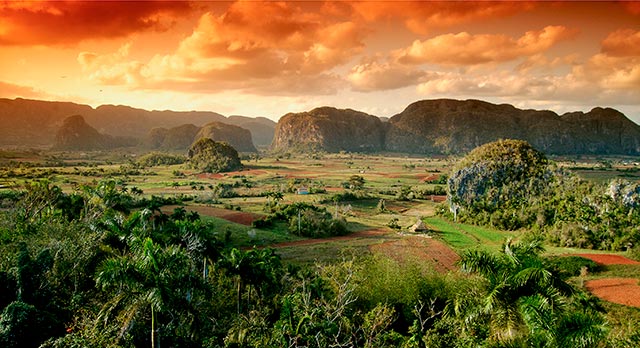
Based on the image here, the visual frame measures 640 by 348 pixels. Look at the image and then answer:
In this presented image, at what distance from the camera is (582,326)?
481 inches

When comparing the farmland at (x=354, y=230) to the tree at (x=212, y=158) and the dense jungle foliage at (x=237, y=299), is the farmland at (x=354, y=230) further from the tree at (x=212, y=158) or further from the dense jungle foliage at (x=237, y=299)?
the tree at (x=212, y=158)

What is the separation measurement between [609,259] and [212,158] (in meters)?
140

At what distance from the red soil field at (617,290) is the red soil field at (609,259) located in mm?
7321

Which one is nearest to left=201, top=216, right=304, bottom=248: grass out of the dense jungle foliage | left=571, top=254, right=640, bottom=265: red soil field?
the dense jungle foliage

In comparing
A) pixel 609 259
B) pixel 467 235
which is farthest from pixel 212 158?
pixel 609 259

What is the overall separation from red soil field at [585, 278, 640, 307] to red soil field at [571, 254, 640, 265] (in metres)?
7.32

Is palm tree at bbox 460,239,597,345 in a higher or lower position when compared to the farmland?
higher

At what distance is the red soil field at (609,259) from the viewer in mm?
44906

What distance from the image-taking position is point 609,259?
46.6 meters

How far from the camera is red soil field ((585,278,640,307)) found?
3297cm

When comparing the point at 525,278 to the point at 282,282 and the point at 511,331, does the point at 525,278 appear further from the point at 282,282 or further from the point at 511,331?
the point at 282,282

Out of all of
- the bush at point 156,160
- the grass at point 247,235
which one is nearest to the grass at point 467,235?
the grass at point 247,235

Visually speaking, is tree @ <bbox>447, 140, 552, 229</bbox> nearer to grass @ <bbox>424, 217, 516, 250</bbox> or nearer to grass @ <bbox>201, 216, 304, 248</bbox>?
grass @ <bbox>424, 217, 516, 250</bbox>

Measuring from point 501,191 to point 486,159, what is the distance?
329 inches
